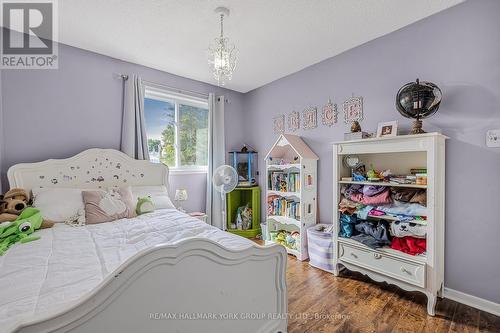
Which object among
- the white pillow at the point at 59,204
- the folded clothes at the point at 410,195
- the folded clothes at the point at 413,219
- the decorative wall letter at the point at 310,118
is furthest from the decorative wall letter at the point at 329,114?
the white pillow at the point at 59,204

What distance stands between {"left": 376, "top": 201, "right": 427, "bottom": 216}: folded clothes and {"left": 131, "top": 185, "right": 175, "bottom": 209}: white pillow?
230 centimetres

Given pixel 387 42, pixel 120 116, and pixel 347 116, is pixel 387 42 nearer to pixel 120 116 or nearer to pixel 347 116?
pixel 347 116

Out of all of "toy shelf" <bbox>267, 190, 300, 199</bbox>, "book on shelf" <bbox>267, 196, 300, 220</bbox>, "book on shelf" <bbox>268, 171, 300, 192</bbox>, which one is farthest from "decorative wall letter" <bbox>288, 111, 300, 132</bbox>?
"book on shelf" <bbox>267, 196, 300, 220</bbox>

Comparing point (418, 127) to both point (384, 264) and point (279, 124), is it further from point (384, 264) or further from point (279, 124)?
point (279, 124)

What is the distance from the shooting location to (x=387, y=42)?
233 cm

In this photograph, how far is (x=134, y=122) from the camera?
2.91 m

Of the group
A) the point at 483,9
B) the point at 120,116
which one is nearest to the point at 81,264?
the point at 120,116

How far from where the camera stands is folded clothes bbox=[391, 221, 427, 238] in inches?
74.9

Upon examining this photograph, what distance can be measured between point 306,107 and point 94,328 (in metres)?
3.03

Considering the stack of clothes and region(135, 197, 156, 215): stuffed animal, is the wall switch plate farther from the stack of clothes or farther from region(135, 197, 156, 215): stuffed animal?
region(135, 197, 156, 215): stuffed animal

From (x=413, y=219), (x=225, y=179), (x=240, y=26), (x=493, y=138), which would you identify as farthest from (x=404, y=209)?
(x=240, y=26)

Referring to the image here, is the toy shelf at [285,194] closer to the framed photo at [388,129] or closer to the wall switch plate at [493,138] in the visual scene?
the framed photo at [388,129]

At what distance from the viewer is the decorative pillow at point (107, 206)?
2119 millimetres
